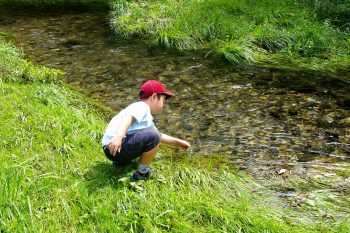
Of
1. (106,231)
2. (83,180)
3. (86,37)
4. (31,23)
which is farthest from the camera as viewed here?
(31,23)

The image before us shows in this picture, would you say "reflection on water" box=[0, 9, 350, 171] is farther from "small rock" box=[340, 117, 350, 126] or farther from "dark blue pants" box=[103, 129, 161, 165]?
"dark blue pants" box=[103, 129, 161, 165]

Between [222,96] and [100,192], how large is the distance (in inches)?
155

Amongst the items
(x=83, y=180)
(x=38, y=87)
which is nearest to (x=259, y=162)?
(x=83, y=180)

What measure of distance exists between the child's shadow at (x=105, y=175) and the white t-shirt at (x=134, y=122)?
1.19 ft

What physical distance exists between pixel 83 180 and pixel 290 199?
2.16 m

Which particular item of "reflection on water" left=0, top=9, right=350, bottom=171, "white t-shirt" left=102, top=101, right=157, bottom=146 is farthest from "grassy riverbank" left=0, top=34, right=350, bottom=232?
"reflection on water" left=0, top=9, right=350, bottom=171

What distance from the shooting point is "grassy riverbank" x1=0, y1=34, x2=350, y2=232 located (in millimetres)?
3490

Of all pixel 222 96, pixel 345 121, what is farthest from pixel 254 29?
pixel 345 121

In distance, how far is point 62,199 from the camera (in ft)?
12.0

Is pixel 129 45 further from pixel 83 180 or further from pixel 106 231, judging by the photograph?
pixel 106 231

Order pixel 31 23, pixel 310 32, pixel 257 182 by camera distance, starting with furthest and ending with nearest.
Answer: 1. pixel 31 23
2. pixel 310 32
3. pixel 257 182

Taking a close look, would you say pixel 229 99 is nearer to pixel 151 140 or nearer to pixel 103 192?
Answer: pixel 151 140

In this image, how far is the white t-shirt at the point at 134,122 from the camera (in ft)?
13.1

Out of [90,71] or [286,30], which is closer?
[90,71]
